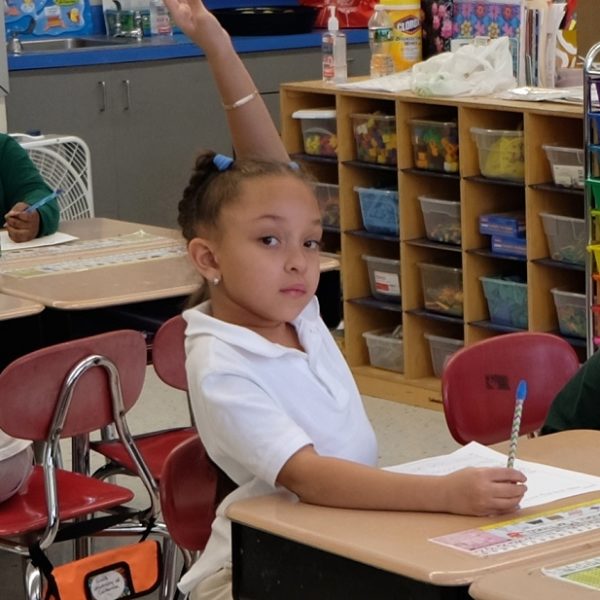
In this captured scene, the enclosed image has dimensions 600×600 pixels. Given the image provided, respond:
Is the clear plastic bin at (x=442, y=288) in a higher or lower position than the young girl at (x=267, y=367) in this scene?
lower

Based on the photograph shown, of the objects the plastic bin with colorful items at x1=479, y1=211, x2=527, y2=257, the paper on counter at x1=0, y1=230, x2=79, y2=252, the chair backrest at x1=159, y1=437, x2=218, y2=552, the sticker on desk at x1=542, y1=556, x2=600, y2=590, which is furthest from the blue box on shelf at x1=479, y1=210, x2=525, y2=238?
A: the sticker on desk at x1=542, y1=556, x2=600, y2=590

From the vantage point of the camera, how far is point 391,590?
58.3 inches

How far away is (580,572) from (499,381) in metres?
0.99

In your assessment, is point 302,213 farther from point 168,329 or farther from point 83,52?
point 83,52

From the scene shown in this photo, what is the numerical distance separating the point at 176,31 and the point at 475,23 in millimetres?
1958

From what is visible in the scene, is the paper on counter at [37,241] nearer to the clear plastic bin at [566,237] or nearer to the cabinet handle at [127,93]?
the clear plastic bin at [566,237]

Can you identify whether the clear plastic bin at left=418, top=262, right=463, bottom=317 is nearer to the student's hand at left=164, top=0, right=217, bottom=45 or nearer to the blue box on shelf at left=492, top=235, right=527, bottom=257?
the blue box on shelf at left=492, top=235, right=527, bottom=257

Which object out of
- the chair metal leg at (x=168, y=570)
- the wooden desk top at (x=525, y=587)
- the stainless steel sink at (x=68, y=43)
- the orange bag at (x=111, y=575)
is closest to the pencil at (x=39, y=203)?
the chair metal leg at (x=168, y=570)

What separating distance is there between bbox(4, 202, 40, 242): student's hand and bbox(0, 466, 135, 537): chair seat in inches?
35.2

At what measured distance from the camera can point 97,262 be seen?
3254mm

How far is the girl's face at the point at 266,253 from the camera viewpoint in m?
1.80

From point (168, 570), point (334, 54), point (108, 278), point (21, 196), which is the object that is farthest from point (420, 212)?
point (168, 570)

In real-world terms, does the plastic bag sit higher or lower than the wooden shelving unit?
higher

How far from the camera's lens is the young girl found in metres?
1.66
